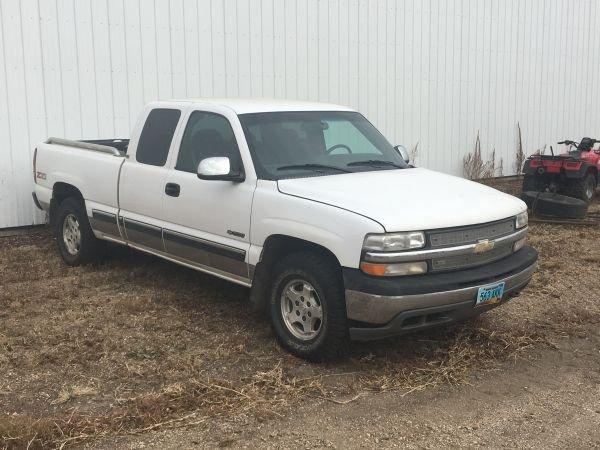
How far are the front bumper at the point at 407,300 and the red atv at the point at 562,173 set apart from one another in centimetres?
678

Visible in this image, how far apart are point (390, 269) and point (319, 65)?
7828 mm

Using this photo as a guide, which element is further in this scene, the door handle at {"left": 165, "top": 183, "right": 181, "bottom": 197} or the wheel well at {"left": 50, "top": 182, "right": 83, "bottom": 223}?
the wheel well at {"left": 50, "top": 182, "right": 83, "bottom": 223}

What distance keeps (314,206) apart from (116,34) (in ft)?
19.7

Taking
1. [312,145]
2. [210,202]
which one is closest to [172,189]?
[210,202]

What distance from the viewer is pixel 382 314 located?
4445mm

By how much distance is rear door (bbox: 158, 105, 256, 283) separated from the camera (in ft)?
17.7

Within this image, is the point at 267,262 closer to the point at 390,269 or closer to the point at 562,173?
the point at 390,269

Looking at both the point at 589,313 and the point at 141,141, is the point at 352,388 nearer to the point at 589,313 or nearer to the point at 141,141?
the point at 589,313

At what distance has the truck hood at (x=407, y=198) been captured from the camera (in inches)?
179

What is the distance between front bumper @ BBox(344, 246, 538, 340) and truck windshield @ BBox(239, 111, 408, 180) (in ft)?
4.14

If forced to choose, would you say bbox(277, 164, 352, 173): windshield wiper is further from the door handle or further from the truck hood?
the door handle

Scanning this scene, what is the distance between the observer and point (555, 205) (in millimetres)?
10180

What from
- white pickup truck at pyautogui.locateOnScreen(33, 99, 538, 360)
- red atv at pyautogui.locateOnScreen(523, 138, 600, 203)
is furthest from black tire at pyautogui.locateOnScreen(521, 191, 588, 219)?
white pickup truck at pyautogui.locateOnScreen(33, 99, 538, 360)

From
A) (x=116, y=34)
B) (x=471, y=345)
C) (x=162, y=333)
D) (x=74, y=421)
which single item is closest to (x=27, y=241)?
(x=116, y=34)
